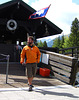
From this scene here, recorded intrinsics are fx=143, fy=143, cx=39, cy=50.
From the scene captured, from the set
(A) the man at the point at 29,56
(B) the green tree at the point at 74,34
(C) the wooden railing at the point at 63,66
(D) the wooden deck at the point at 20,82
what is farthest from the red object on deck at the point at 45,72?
(B) the green tree at the point at 74,34

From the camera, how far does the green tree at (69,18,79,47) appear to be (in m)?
55.2

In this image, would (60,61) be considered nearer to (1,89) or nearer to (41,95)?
(41,95)

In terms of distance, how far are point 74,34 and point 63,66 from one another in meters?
53.3

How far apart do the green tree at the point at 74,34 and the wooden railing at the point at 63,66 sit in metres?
48.6

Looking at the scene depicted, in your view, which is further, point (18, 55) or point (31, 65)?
point (18, 55)

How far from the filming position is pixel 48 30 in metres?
14.5

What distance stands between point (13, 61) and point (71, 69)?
5199 mm

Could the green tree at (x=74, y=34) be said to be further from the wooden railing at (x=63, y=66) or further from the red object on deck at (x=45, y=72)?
the red object on deck at (x=45, y=72)

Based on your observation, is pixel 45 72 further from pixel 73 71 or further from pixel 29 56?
pixel 29 56

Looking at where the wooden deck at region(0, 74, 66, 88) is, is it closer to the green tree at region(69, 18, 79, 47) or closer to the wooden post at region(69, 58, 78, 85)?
the wooden post at region(69, 58, 78, 85)

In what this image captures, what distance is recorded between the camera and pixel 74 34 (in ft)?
189

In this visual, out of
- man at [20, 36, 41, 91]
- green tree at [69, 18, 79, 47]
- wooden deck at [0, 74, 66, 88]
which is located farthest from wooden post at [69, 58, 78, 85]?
green tree at [69, 18, 79, 47]

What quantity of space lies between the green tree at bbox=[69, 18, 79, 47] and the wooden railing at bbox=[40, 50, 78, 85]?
48642 millimetres

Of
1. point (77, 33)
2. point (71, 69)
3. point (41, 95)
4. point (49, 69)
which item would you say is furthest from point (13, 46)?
point (77, 33)
